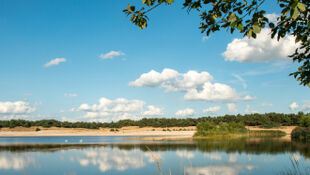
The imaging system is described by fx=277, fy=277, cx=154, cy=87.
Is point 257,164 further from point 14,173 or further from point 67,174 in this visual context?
point 14,173

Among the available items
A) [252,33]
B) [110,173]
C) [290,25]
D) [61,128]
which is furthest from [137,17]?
[61,128]

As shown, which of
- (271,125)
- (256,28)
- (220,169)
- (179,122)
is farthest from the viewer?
(179,122)

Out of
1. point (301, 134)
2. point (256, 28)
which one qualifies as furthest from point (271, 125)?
point (256, 28)

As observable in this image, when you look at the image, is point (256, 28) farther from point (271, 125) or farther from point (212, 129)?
point (271, 125)

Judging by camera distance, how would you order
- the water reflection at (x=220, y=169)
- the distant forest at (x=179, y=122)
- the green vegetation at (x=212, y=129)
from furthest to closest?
the distant forest at (x=179, y=122) → the green vegetation at (x=212, y=129) → the water reflection at (x=220, y=169)

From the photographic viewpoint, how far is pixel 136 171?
17.4 m

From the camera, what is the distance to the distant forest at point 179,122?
106688 millimetres

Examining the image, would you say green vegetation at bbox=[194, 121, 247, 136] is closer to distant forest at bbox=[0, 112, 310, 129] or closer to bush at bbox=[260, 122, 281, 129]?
bush at bbox=[260, 122, 281, 129]

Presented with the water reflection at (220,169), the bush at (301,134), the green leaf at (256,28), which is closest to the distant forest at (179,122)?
the bush at (301,134)

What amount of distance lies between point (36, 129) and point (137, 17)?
120 meters

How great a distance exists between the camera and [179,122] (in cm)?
12588

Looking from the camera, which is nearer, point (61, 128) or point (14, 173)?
point (14, 173)


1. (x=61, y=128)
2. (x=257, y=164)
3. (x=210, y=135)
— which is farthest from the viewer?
(x=61, y=128)

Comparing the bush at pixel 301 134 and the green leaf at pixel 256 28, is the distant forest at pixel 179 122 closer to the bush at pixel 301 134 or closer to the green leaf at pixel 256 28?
the bush at pixel 301 134
